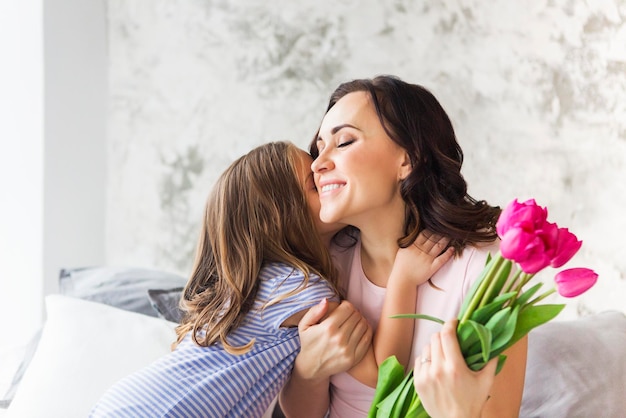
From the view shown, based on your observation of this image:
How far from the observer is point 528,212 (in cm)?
98

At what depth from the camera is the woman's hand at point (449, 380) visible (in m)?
1.12

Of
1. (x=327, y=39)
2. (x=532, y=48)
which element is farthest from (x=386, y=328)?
(x=327, y=39)

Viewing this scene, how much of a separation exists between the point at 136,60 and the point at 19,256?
91 centimetres

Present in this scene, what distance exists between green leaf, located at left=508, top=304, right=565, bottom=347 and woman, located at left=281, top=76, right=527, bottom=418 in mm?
→ 485

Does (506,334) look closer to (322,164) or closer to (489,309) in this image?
(489,309)

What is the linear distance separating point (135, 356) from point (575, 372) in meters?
1.07

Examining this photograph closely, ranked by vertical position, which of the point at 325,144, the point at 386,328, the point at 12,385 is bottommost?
the point at 12,385

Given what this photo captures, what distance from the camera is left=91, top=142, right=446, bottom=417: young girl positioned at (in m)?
1.64

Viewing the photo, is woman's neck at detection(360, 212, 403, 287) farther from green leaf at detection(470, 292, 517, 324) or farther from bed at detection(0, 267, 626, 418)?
green leaf at detection(470, 292, 517, 324)

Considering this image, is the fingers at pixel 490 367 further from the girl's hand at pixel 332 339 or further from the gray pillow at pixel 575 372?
the gray pillow at pixel 575 372

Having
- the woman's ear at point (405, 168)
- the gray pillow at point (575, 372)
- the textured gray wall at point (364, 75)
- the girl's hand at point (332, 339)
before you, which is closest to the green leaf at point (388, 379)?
the girl's hand at point (332, 339)

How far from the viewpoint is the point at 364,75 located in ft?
8.68

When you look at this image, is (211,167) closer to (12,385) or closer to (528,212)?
(12,385)

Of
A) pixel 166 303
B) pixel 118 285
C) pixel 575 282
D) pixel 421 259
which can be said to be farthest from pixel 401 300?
pixel 118 285
